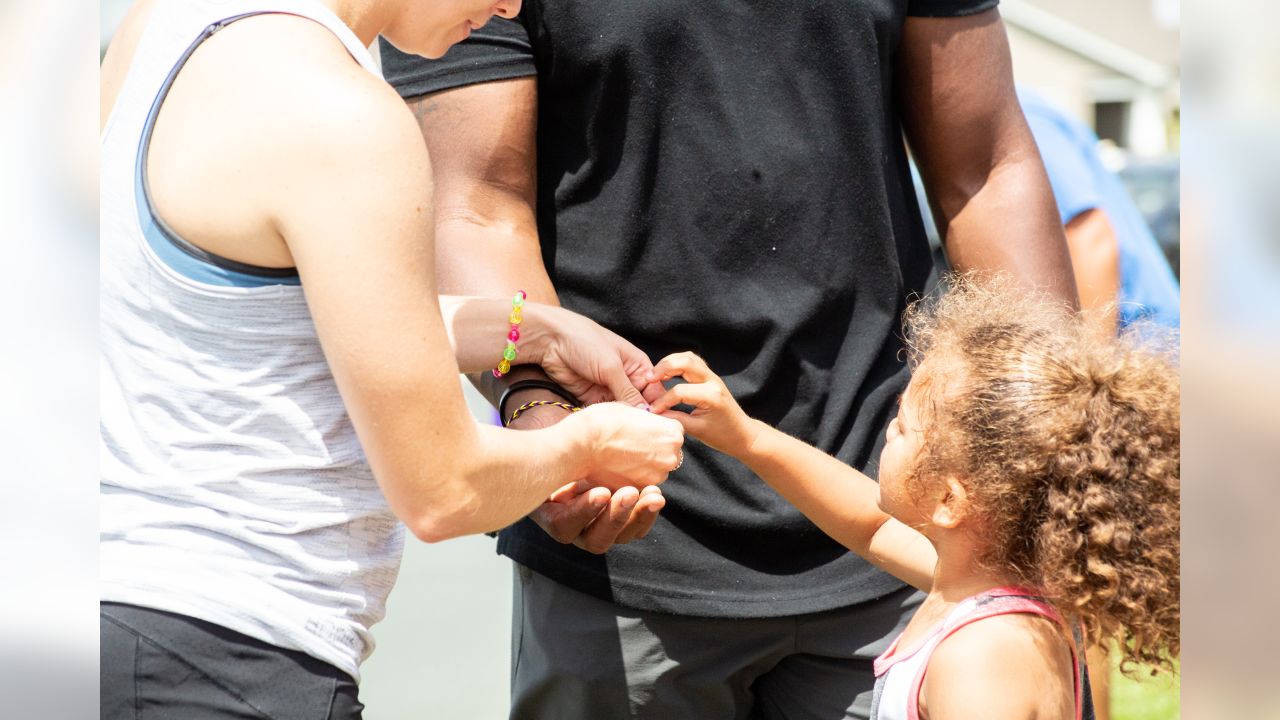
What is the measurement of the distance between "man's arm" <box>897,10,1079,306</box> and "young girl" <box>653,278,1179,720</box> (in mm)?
309

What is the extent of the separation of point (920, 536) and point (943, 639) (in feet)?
1.03

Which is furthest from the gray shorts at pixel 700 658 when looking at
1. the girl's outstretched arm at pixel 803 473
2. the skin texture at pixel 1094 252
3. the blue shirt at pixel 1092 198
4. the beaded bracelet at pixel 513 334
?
the blue shirt at pixel 1092 198

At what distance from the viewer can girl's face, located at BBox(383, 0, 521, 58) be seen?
1603mm

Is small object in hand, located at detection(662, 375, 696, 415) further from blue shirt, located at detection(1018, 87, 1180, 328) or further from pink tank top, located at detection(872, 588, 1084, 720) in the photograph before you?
blue shirt, located at detection(1018, 87, 1180, 328)

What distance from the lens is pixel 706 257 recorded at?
81.6 inches

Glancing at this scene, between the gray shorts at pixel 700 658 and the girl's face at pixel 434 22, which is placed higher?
the girl's face at pixel 434 22

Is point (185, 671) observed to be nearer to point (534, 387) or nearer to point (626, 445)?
point (626, 445)

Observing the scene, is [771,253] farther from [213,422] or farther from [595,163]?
[213,422]

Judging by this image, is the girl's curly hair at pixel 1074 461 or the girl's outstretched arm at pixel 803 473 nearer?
the girl's curly hair at pixel 1074 461

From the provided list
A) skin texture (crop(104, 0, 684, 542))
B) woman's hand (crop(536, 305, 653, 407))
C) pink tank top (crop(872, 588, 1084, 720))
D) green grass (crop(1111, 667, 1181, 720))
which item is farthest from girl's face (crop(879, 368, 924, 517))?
green grass (crop(1111, 667, 1181, 720))

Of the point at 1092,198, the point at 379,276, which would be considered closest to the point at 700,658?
the point at 379,276

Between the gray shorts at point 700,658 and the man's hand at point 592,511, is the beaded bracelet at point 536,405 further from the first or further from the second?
the gray shorts at point 700,658

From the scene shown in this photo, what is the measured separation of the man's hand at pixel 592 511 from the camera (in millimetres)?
1772
